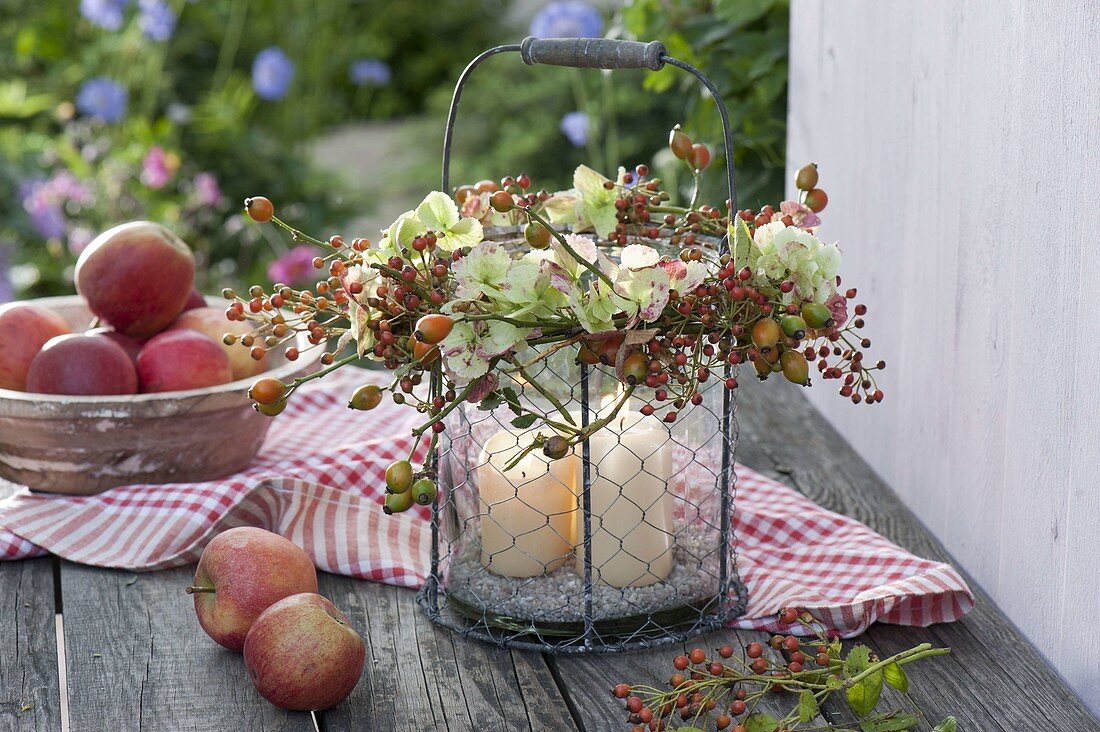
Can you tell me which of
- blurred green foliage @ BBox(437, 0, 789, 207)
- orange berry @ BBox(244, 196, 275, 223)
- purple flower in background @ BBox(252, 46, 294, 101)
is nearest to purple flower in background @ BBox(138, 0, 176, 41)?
purple flower in background @ BBox(252, 46, 294, 101)

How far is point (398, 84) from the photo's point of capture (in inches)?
240

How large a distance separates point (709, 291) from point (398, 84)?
5323 mm

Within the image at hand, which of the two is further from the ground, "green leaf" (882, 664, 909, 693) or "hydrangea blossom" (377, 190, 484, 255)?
"hydrangea blossom" (377, 190, 484, 255)

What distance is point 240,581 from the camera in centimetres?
115

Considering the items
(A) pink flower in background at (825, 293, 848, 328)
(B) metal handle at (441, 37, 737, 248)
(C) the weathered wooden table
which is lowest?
(C) the weathered wooden table

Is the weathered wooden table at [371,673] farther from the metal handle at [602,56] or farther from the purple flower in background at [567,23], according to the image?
the purple flower in background at [567,23]

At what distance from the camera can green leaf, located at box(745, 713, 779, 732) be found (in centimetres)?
99

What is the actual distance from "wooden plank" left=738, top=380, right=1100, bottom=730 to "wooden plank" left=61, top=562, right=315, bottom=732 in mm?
571

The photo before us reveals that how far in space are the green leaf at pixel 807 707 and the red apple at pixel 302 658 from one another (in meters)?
0.38

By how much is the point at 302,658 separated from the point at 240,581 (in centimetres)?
14

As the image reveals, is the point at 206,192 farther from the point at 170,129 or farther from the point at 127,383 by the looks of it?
the point at 127,383

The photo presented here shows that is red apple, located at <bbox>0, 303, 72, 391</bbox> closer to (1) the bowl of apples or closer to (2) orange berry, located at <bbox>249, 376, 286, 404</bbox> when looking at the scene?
(1) the bowl of apples

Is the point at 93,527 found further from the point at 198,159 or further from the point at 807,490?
the point at 198,159

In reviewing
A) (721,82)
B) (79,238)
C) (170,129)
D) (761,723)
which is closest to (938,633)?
(761,723)
